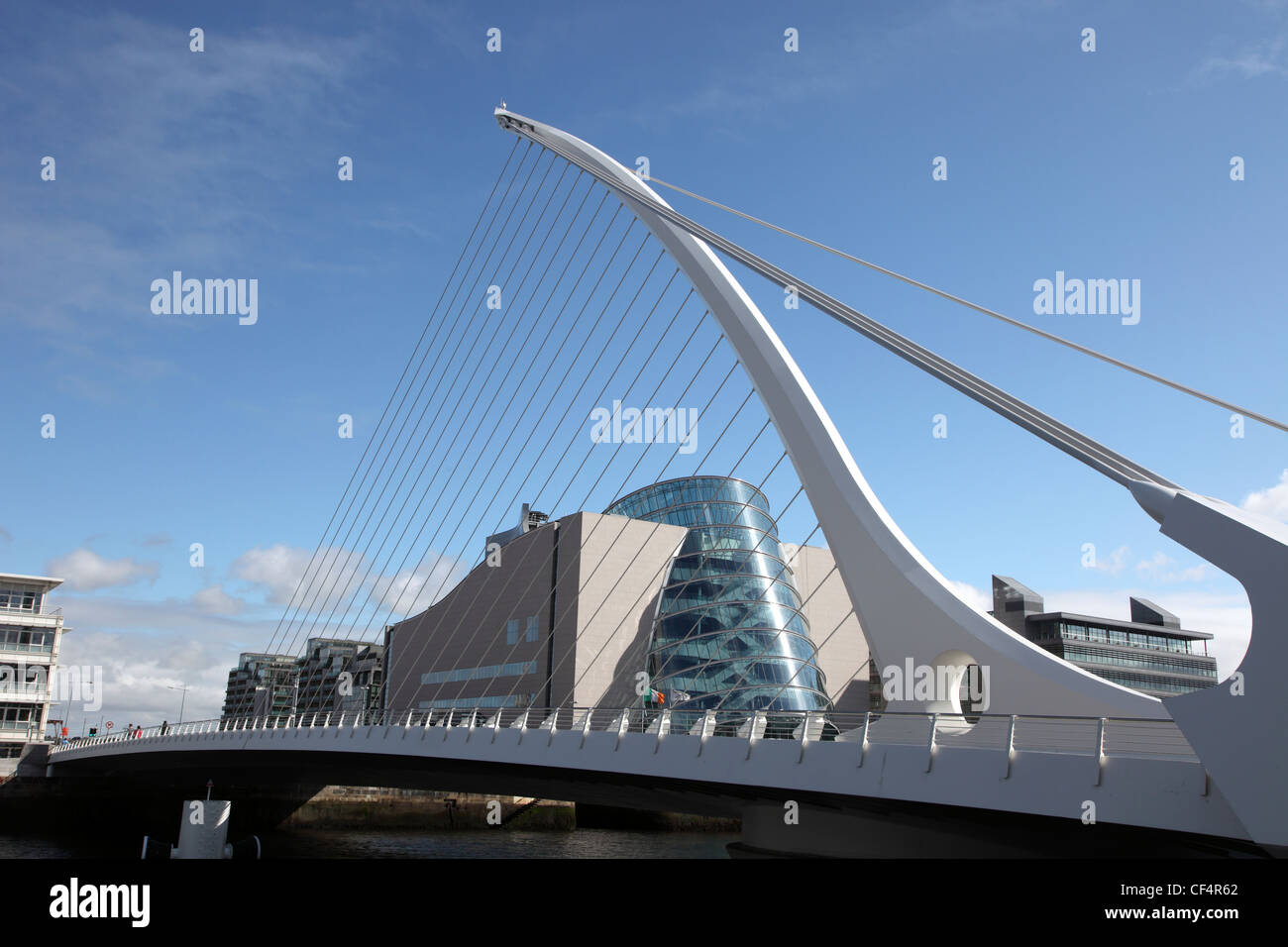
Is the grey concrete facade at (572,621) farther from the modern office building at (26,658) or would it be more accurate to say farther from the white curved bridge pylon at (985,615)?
the white curved bridge pylon at (985,615)

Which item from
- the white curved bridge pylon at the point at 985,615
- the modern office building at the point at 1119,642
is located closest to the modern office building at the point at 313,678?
the modern office building at the point at 1119,642

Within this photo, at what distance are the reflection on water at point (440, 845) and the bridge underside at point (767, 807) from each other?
298 cm

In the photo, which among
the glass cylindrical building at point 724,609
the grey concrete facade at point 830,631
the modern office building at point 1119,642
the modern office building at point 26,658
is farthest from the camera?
the modern office building at point 1119,642

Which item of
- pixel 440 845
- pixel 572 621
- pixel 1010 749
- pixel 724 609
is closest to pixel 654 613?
pixel 724 609

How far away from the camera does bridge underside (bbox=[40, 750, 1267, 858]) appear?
11453 millimetres

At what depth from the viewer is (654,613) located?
189 feet

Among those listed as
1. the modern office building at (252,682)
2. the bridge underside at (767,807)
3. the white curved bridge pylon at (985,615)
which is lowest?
the modern office building at (252,682)

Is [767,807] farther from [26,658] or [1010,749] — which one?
[26,658]

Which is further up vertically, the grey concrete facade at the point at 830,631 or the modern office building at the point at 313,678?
the grey concrete facade at the point at 830,631

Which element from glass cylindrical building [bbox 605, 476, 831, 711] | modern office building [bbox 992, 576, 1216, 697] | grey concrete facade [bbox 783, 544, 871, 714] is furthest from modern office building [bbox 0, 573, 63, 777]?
modern office building [bbox 992, 576, 1216, 697]

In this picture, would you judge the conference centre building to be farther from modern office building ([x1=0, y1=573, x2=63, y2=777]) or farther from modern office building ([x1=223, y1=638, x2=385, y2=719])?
modern office building ([x1=223, y1=638, x2=385, y2=719])

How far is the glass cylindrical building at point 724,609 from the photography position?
48.8 m
